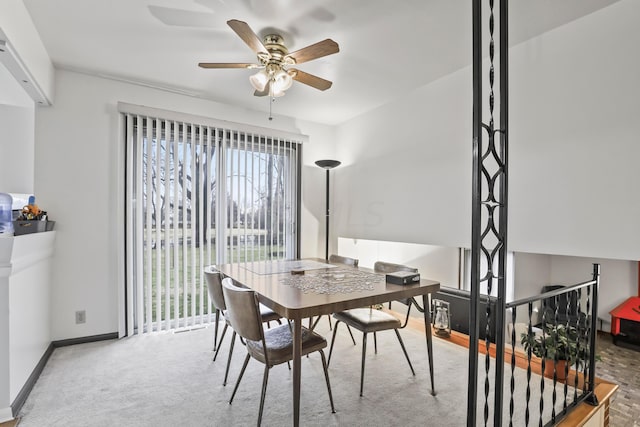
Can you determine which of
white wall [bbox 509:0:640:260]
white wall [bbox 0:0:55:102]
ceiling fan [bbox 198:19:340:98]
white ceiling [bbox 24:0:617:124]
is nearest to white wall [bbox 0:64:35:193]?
white wall [bbox 0:0:55:102]

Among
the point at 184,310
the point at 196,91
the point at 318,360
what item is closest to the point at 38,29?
the point at 196,91

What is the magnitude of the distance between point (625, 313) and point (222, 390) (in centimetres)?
379

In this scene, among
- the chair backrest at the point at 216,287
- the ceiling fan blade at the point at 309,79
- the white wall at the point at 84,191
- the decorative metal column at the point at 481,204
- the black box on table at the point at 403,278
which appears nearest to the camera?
the decorative metal column at the point at 481,204

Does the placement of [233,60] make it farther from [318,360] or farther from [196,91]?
[318,360]

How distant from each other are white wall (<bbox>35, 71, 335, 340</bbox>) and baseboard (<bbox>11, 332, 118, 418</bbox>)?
50 mm

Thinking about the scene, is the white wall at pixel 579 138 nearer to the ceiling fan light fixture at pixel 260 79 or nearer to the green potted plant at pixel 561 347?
the green potted plant at pixel 561 347

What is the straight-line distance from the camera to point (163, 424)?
1.79 metres

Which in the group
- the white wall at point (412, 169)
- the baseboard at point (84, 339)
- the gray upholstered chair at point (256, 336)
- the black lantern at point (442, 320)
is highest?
the white wall at point (412, 169)

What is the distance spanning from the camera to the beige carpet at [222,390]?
6.06 ft

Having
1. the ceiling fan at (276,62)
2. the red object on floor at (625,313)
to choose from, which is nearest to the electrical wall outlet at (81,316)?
the ceiling fan at (276,62)

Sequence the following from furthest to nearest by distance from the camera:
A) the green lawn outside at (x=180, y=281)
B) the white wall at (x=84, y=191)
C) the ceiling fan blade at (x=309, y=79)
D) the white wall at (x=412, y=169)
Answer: the green lawn outside at (x=180, y=281) → the white wall at (x=412, y=169) → the white wall at (x=84, y=191) → the ceiling fan blade at (x=309, y=79)

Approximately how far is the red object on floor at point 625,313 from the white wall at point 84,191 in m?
4.86

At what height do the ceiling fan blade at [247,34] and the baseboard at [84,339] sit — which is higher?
the ceiling fan blade at [247,34]

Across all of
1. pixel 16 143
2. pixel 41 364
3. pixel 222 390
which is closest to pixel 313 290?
pixel 222 390
